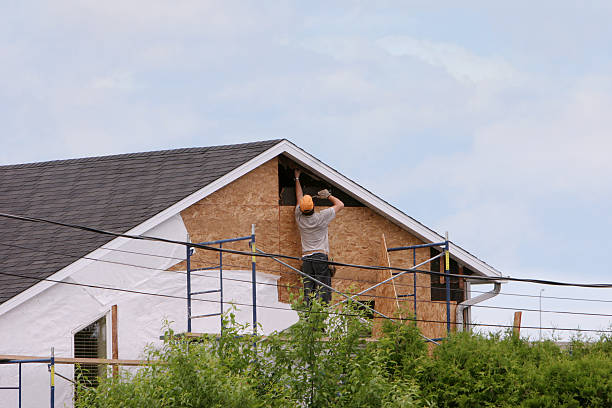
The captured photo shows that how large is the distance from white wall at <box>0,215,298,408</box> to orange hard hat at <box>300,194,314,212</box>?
1.77 m

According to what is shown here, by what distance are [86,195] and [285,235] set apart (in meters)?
5.11

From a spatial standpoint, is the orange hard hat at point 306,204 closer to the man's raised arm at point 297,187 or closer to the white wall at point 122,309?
the man's raised arm at point 297,187

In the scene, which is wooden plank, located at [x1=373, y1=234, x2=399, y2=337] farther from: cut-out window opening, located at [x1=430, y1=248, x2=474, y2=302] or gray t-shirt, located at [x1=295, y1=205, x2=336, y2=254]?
gray t-shirt, located at [x1=295, y1=205, x2=336, y2=254]

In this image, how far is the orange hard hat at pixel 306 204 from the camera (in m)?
22.2

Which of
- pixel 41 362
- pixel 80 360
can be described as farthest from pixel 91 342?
pixel 80 360

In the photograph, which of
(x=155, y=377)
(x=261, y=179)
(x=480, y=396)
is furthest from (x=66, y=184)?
(x=480, y=396)

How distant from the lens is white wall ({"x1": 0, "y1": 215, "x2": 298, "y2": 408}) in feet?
62.9

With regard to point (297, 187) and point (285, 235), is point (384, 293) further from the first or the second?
point (297, 187)

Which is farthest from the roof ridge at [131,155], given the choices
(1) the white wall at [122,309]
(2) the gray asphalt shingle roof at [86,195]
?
(1) the white wall at [122,309]

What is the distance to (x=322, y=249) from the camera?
22375 mm

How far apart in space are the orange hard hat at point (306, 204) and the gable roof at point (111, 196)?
125cm

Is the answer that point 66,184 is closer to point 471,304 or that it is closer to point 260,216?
point 260,216

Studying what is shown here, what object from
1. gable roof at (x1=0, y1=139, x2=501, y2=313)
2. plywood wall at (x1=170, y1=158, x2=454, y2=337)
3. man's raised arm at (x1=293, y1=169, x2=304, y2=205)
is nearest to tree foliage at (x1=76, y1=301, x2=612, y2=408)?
plywood wall at (x1=170, y1=158, x2=454, y2=337)

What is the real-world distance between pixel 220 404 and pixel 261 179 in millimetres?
8159
